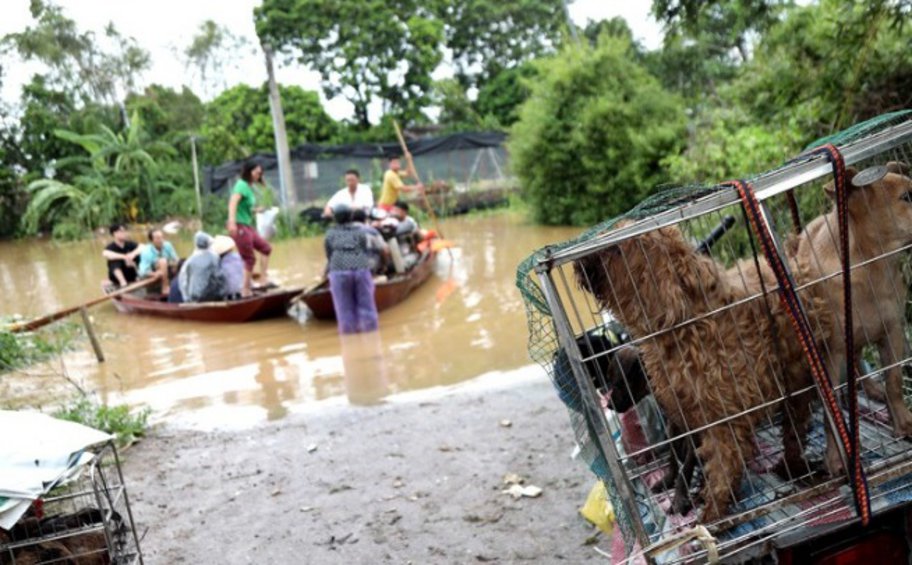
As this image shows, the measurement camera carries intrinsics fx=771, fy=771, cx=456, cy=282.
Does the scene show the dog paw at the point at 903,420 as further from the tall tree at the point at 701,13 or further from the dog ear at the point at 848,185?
the tall tree at the point at 701,13

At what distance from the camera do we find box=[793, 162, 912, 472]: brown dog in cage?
235cm

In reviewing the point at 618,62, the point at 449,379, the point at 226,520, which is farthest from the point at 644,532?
the point at 618,62

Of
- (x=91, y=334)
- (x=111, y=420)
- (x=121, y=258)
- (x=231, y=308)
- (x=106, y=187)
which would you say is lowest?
(x=111, y=420)

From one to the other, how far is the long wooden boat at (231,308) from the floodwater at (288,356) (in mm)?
146

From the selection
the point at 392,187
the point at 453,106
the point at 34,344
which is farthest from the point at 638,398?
the point at 453,106

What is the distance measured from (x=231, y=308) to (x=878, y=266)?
10.1 meters

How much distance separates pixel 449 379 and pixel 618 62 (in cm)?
1263

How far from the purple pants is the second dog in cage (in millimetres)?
8030

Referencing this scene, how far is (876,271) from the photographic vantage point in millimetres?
2396

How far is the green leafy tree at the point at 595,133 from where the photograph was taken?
56.5 feet

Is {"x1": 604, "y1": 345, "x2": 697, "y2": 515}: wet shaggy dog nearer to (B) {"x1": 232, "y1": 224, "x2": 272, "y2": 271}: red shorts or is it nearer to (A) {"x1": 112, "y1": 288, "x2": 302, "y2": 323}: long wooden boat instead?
(A) {"x1": 112, "y1": 288, "x2": 302, "y2": 323}: long wooden boat

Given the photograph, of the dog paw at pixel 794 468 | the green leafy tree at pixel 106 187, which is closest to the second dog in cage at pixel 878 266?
the dog paw at pixel 794 468

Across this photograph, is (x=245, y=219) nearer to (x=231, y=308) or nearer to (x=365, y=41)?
(x=231, y=308)

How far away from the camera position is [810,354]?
210 centimetres
